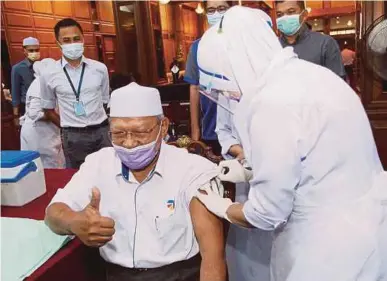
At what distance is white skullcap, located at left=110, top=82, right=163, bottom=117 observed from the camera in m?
1.40

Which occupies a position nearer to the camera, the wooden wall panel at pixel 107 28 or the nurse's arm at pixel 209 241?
the nurse's arm at pixel 209 241

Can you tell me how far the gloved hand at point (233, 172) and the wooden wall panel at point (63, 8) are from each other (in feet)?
17.2

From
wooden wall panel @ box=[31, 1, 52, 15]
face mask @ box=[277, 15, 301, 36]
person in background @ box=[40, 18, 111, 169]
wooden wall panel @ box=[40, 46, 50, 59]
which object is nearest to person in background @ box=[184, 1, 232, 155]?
face mask @ box=[277, 15, 301, 36]

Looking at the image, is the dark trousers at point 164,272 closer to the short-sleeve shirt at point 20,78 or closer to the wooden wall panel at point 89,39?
the short-sleeve shirt at point 20,78

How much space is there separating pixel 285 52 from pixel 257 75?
11 centimetres

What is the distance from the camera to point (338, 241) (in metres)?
1.14

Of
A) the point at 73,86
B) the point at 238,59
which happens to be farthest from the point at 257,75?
the point at 73,86

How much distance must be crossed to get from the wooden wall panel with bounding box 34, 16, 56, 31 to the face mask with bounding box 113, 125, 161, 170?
4.73m

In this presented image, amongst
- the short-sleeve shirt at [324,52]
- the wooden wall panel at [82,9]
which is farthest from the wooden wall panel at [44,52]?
the short-sleeve shirt at [324,52]

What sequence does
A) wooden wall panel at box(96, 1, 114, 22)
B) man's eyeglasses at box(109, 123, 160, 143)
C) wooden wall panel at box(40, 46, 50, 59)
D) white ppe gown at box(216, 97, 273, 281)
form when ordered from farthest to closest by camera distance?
wooden wall panel at box(96, 1, 114, 22) → wooden wall panel at box(40, 46, 50, 59) → white ppe gown at box(216, 97, 273, 281) → man's eyeglasses at box(109, 123, 160, 143)

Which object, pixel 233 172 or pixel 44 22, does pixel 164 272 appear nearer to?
pixel 233 172

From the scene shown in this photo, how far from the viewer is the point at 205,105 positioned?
2539mm

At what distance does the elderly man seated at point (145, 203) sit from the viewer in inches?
53.9

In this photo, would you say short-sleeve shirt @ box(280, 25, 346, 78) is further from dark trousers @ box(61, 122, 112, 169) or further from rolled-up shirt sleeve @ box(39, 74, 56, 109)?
rolled-up shirt sleeve @ box(39, 74, 56, 109)
